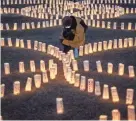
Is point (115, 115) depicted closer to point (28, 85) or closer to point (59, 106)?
point (59, 106)

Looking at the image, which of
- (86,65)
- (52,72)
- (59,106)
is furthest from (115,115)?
(86,65)

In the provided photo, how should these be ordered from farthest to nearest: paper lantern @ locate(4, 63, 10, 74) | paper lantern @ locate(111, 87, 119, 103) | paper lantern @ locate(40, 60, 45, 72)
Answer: paper lantern @ locate(40, 60, 45, 72) < paper lantern @ locate(4, 63, 10, 74) < paper lantern @ locate(111, 87, 119, 103)

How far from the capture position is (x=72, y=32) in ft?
40.3

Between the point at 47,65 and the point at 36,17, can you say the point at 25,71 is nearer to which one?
the point at 47,65

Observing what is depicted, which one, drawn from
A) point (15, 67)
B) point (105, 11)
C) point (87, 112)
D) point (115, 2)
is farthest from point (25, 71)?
point (115, 2)

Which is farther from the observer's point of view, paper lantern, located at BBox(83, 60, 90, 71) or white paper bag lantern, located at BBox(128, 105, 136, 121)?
Result: paper lantern, located at BBox(83, 60, 90, 71)

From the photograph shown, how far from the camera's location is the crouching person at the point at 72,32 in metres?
12.2

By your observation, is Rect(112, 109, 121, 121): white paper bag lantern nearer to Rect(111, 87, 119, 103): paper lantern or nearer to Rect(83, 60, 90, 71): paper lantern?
Rect(111, 87, 119, 103): paper lantern

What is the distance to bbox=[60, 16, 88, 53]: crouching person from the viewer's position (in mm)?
12195

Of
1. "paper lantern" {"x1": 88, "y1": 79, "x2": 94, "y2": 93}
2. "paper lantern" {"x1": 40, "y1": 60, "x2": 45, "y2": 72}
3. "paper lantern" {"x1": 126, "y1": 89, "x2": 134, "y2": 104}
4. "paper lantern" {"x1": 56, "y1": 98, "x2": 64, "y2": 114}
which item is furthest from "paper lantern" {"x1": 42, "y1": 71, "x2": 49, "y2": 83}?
"paper lantern" {"x1": 126, "y1": 89, "x2": 134, "y2": 104}

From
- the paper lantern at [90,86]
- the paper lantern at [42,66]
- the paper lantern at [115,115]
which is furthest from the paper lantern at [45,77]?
the paper lantern at [115,115]

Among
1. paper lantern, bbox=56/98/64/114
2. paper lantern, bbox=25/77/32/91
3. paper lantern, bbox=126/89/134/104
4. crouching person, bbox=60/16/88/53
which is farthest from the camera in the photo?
crouching person, bbox=60/16/88/53

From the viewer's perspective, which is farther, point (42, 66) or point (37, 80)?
point (42, 66)

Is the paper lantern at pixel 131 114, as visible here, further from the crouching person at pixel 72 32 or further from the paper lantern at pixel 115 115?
the crouching person at pixel 72 32
